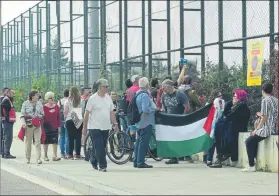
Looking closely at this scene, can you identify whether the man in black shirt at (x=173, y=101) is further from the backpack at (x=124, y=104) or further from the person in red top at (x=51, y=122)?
the person in red top at (x=51, y=122)

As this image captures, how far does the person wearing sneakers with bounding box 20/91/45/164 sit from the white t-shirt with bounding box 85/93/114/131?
3.03 meters

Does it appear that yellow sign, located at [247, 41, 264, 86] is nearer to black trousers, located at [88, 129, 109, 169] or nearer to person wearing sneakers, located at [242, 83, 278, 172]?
person wearing sneakers, located at [242, 83, 278, 172]

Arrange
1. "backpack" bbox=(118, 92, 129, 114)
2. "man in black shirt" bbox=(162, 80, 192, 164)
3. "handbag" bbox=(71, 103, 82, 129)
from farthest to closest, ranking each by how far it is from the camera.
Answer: "handbag" bbox=(71, 103, 82, 129), "backpack" bbox=(118, 92, 129, 114), "man in black shirt" bbox=(162, 80, 192, 164)

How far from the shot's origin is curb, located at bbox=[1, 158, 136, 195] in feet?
41.2

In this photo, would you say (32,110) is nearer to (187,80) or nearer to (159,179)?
(187,80)

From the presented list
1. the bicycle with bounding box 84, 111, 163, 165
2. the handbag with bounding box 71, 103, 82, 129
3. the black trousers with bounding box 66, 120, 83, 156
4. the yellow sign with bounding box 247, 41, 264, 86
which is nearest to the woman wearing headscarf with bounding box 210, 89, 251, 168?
the yellow sign with bounding box 247, 41, 264, 86

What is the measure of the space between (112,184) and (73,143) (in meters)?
6.31

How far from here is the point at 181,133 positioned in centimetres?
1705

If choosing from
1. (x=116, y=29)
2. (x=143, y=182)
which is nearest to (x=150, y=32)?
(x=116, y=29)

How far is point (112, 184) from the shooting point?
43.6 ft

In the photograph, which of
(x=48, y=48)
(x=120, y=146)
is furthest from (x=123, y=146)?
(x=48, y=48)

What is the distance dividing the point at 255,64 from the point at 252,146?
6.11 ft

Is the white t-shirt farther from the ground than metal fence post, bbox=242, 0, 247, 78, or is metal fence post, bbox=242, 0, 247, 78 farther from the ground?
→ metal fence post, bbox=242, 0, 247, 78

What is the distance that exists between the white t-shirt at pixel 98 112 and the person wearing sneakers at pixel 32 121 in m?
3.03
